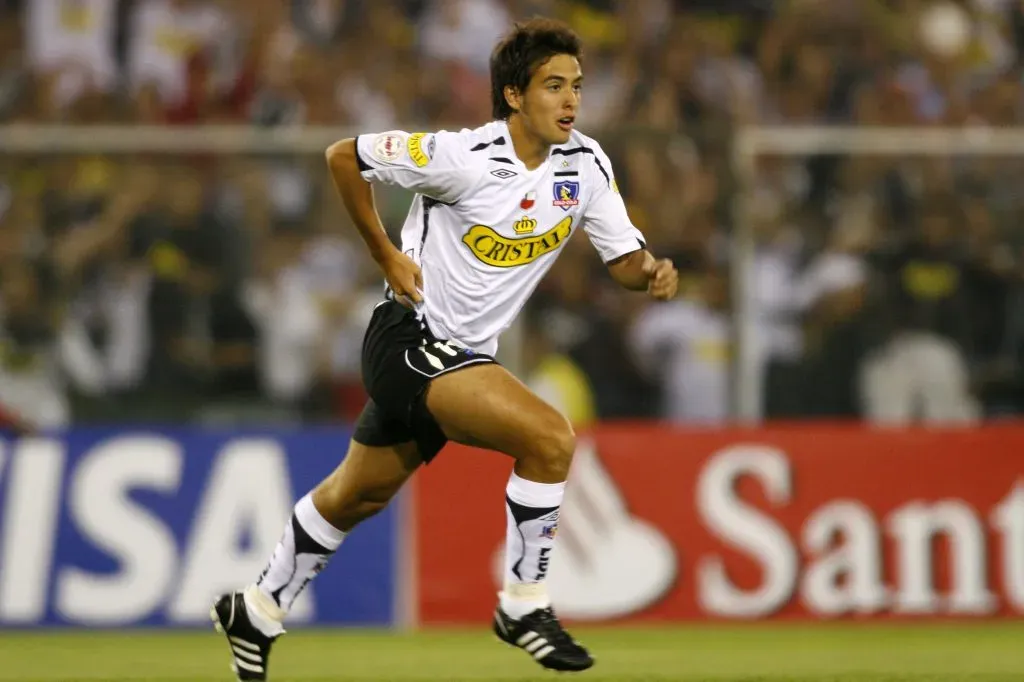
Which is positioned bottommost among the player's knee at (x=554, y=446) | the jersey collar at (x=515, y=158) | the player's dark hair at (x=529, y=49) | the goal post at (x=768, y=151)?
the player's knee at (x=554, y=446)

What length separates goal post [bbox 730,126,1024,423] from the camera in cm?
→ 1152

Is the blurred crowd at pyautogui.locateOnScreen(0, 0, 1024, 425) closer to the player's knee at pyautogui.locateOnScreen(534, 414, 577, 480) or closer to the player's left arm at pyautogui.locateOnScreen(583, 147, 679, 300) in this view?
the player's left arm at pyautogui.locateOnScreen(583, 147, 679, 300)

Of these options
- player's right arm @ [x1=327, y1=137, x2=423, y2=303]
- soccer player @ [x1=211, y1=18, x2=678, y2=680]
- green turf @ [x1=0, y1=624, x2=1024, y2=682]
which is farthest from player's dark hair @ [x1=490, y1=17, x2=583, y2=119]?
green turf @ [x1=0, y1=624, x2=1024, y2=682]

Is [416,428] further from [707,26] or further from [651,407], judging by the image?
[707,26]

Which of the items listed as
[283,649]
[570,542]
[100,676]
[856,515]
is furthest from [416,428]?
[856,515]

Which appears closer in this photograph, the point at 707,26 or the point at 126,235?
the point at 126,235

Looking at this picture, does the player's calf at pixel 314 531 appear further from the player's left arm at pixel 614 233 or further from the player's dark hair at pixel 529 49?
the player's dark hair at pixel 529 49

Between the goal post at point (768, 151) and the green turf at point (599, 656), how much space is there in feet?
5.49

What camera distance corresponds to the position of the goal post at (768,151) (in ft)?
37.8

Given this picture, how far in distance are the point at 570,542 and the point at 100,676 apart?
372cm

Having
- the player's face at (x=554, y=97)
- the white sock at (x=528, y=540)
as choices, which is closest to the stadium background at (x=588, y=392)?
the white sock at (x=528, y=540)

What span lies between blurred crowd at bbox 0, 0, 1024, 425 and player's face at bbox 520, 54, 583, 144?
→ 4.55 metres

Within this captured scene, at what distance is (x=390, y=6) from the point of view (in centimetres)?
1367

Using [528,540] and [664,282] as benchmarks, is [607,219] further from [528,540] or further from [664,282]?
[528,540]
